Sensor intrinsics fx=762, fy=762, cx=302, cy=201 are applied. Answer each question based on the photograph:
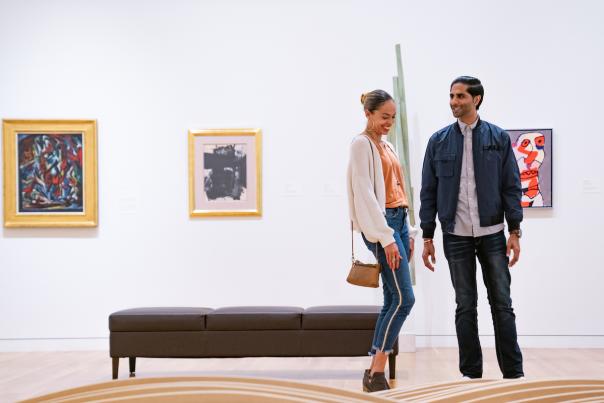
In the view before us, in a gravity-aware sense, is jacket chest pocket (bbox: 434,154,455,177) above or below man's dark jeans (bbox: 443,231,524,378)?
above

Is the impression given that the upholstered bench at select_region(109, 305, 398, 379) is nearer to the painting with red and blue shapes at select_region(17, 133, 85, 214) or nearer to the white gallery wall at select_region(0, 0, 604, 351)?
the white gallery wall at select_region(0, 0, 604, 351)

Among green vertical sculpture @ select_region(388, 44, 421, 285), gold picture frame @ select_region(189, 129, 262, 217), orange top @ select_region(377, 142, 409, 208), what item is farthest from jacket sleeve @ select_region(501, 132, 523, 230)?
gold picture frame @ select_region(189, 129, 262, 217)

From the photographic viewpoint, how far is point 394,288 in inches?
203

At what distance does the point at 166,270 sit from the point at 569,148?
185 inches

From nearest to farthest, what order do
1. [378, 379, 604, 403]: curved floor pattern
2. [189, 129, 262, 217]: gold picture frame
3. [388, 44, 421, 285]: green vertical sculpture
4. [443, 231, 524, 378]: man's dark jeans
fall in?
[378, 379, 604, 403]: curved floor pattern < [443, 231, 524, 378]: man's dark jeans < [388, 44, 421, 285]: green vertical sculpture < [189, 129, 262, 217]: gold picture frame

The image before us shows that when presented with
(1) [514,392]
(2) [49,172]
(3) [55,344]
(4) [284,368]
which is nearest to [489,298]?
(4) [284,368]

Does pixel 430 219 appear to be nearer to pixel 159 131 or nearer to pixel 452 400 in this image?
pixel 452 400

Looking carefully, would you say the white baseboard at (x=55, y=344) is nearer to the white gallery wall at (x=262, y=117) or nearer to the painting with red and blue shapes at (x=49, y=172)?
the white gallery wall at (x=262, y=117)

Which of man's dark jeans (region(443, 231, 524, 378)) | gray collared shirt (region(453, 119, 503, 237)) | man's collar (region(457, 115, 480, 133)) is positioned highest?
man's collar (region(457, 115, 480, 133))

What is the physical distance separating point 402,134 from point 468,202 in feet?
10.4

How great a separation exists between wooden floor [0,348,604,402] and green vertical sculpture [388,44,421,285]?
127cm

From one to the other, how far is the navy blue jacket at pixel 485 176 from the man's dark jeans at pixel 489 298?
147mm

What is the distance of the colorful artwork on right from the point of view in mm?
8414

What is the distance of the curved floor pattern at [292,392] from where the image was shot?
1604mm
